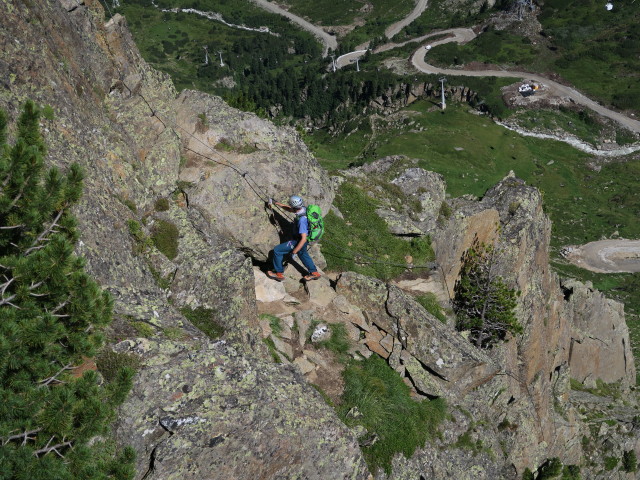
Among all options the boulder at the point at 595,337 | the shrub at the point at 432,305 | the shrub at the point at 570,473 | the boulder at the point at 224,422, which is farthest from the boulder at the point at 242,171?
the boulder at the point at 595,337

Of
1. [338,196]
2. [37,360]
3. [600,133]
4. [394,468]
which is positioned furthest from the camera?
[600,133]

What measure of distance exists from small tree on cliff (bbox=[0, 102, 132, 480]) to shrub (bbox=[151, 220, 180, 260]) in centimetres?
1005

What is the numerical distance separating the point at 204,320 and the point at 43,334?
384 inches

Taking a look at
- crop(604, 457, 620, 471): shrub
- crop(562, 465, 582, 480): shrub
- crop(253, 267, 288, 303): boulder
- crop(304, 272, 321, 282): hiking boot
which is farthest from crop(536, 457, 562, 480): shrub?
crop(253, 267, 288, 303): boulder

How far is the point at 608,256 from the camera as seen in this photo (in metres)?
111

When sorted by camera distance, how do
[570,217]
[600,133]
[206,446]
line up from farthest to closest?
[600,133], [570,217], [206,446]

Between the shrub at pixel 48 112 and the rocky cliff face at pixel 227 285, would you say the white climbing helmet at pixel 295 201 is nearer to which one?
the rocky cliff face at pixel 227 285

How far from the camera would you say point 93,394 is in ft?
42.9

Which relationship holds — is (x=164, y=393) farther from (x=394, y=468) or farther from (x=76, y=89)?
(x=76, y=89)

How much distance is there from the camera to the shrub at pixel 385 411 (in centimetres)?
2214

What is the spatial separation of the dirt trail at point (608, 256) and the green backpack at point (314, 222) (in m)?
97.5

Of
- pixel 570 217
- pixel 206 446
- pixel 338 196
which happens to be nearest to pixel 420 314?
pixel 338 196

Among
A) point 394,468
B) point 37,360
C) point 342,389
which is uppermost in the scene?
point 37,360

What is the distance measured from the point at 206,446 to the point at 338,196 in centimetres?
2309
